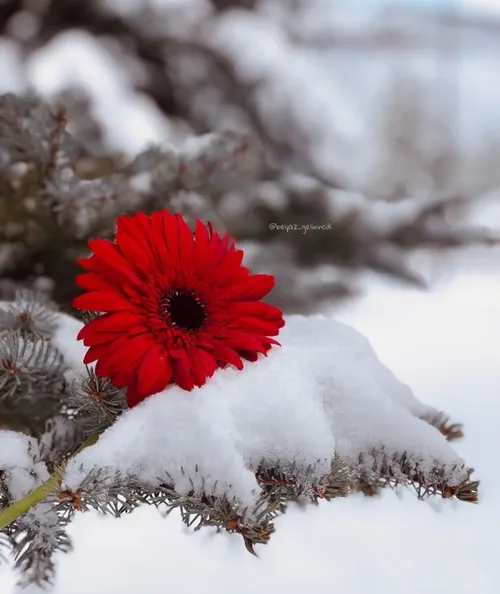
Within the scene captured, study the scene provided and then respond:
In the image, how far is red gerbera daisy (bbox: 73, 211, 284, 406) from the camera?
0.65 ft

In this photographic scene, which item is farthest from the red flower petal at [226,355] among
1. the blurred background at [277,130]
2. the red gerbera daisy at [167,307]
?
the blurred background at [277,130]

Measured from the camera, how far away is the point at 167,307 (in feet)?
0.68

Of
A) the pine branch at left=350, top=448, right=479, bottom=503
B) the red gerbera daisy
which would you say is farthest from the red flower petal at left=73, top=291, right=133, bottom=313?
the pine branch at left=350, top=448, right=479, bottom=503

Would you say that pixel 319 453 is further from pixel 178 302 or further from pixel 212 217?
pixel 212 217

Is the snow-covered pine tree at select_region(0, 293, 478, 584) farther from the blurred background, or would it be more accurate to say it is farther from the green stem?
the blurred background

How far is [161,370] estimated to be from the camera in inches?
7.7

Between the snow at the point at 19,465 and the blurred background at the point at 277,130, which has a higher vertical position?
the blurred background at the point at 277,130

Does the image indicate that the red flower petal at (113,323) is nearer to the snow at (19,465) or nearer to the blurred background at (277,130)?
the snow at (19,465)

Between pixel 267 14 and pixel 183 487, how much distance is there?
61cm

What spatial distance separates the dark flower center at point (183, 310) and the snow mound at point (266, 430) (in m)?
0.02

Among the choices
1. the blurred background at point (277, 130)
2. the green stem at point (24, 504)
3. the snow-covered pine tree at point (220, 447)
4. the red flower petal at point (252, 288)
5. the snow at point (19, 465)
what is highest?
the blurred background at point (277, 130)

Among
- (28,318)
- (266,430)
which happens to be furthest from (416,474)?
(28,318)

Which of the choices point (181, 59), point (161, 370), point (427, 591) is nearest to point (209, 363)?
point (161, 370)

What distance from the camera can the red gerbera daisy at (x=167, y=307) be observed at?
0.20 meters
